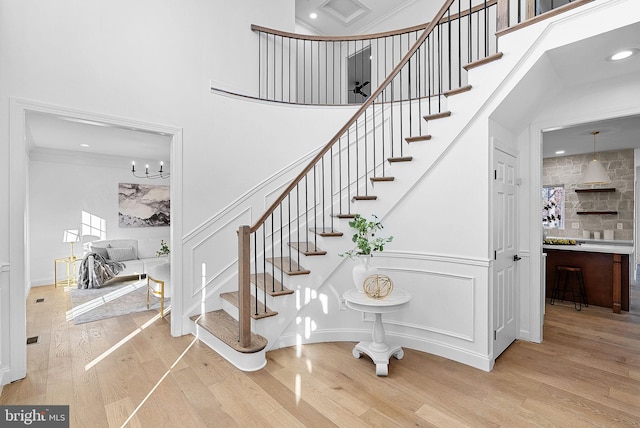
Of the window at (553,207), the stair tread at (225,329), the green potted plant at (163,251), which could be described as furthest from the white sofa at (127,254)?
the window at (553,207)

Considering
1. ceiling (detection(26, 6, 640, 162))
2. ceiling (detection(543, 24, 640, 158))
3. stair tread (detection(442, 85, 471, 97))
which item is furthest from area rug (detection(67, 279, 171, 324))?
ceiling (detection(543, 24, 640, 158))

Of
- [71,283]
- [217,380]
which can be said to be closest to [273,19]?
[217,380]

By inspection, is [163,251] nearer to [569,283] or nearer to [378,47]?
[378,47]

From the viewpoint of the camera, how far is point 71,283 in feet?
19.7

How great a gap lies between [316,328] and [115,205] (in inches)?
238

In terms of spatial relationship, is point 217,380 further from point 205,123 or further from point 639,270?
point 639,270

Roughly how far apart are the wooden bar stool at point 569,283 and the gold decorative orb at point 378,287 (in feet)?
11.6

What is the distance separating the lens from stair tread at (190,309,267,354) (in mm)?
2678

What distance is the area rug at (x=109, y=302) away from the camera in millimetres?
4180

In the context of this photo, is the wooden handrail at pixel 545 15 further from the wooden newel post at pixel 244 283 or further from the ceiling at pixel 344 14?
the ceiling at pixel 344 14

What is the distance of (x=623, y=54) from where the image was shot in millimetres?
2369

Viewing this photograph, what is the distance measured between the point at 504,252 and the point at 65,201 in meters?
7.71

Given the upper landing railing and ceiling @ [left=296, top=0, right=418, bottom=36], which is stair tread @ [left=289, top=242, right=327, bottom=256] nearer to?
the upper landing railing

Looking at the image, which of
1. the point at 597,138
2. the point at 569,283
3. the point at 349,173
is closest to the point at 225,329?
the point at 349,173
